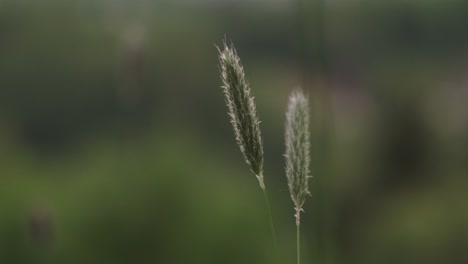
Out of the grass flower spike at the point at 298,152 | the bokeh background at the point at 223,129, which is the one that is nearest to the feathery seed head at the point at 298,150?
the grass flower spike at the point at 298,152

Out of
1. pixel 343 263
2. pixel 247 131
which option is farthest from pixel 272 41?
pixel 247 131

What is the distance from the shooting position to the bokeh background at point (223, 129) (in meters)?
1.61

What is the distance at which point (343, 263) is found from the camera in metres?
1.63

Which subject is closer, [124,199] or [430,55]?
[124,199]

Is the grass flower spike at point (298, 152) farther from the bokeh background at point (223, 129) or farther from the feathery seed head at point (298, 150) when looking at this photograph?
the bokeh background at point (223, 129)

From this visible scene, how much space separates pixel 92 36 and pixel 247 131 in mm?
1538

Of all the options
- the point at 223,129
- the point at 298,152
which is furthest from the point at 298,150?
the point at 223,129

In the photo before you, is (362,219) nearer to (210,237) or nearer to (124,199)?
(210,237)

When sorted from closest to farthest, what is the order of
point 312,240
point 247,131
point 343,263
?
point 247,131 < point 312,240 < point 343,263

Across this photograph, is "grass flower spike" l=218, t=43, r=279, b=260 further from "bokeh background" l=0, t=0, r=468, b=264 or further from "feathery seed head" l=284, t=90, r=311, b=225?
"bokeh background" l=0, t=0, r=468, b=264

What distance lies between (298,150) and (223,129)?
1.45 metres

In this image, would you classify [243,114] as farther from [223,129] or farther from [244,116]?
[223,129]

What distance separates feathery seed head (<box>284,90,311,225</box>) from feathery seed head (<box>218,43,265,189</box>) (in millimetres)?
18

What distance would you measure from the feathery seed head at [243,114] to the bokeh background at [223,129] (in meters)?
1.26
